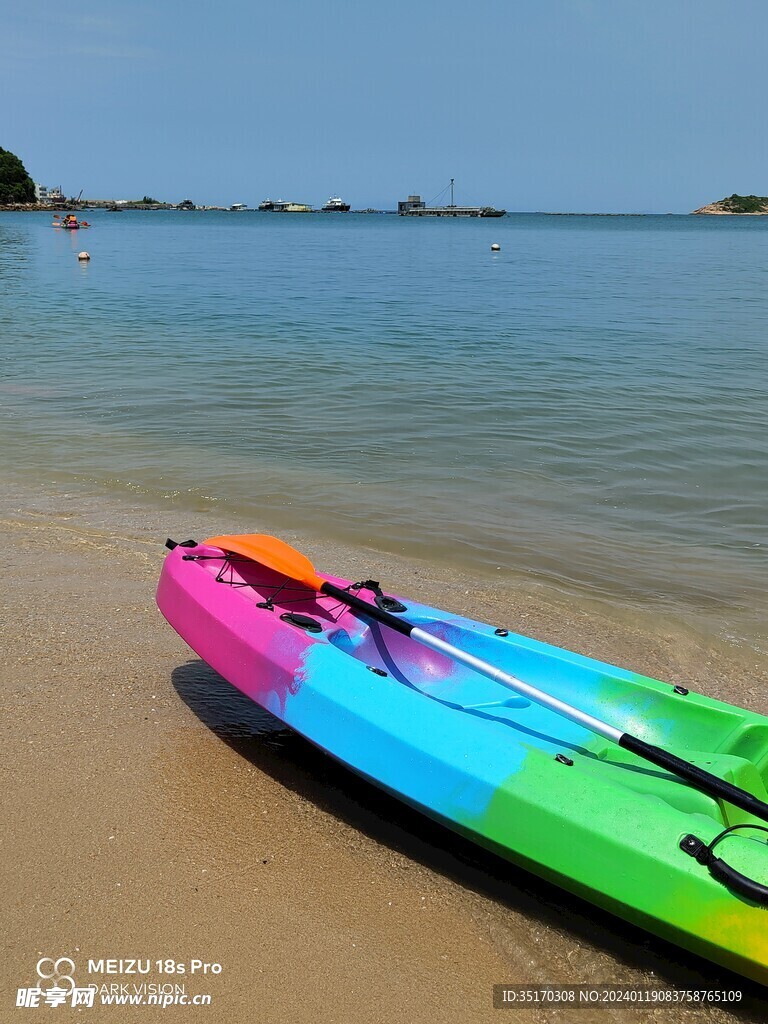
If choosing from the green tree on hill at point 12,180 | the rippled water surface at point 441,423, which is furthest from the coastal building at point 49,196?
the rippled water surface at point 441,423

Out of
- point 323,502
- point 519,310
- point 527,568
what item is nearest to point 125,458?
point 323,502

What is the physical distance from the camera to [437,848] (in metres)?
3.78

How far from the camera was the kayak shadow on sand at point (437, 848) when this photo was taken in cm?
322

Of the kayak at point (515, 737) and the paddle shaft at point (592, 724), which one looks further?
the paddle shaft at point (592, 724)

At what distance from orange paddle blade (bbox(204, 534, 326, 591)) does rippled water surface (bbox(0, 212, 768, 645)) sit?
2528 millimetres

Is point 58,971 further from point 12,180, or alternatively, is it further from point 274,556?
point 12,180

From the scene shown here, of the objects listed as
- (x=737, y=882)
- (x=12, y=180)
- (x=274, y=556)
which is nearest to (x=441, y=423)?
(x=274, y=556)

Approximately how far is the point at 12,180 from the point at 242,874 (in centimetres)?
14007

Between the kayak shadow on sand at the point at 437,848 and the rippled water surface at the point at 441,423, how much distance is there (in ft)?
9.53

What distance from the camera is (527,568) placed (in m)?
7.12

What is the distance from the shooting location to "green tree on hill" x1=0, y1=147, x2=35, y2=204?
4850 inches

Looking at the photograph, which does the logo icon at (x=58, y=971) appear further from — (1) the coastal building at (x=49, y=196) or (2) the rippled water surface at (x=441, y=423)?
(1) the coastal building at (x=49, y=196)

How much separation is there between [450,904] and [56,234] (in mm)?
70505

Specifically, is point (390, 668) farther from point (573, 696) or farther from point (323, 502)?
point (323, 502)
